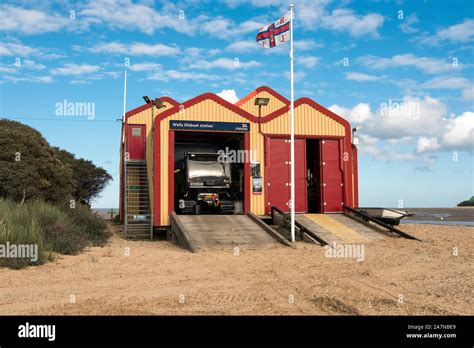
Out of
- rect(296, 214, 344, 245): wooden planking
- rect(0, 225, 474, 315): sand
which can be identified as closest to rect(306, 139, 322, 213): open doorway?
rect(296, 214, 344, 245): wooden planking

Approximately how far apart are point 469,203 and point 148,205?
225 ft

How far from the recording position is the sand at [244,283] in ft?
23.6

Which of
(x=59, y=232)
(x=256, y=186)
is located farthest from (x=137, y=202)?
(x=59, y=232)

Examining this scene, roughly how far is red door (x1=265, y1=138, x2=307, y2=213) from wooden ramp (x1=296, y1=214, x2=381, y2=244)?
1.37 m

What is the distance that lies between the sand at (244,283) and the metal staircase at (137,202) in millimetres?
5574

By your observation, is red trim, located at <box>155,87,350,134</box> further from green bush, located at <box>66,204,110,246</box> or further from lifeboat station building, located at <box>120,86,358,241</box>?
green bush, located at <box>66,204,110,246</box>

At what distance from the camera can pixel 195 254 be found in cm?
1384

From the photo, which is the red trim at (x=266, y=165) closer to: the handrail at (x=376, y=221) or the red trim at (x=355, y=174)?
the handrail at (x=376, y=221)

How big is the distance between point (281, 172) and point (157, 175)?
580 centimetres

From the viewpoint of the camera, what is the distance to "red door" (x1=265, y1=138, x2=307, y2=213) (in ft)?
68.2

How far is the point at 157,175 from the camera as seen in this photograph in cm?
1920

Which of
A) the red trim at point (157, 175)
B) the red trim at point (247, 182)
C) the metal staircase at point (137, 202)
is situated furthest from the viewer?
the red trim at point (247, 182)

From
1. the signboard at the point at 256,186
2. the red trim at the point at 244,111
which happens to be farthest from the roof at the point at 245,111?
the signboard at the point at 256,186
